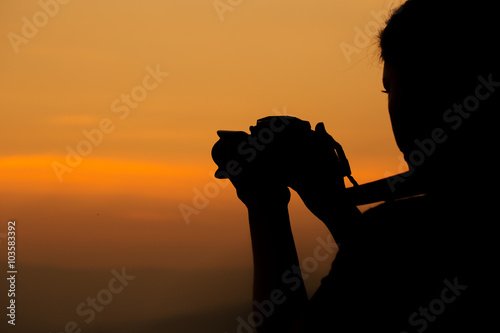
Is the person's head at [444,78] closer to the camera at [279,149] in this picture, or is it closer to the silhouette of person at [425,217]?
the silhouette of person at [425,217]

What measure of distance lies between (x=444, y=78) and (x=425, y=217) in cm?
19

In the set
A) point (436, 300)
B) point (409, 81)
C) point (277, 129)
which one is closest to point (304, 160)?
point (277, 129)

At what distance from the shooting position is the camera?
3.21 ft

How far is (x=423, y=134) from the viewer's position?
2.41 ft

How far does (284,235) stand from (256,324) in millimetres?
144

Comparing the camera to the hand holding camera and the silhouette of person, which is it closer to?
the hand holding camera

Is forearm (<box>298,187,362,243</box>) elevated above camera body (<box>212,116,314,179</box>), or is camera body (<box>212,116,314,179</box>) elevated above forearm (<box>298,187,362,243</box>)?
camera body (<box>212,116,314,179</box>)

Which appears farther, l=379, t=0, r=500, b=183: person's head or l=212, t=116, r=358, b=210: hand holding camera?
l=212, t=116, r=358, b=210: hand holding camera

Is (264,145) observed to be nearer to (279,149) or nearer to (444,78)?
(279,149)

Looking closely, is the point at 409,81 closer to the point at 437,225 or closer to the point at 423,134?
the point at 423,134

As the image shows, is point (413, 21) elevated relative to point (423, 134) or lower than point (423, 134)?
elevated

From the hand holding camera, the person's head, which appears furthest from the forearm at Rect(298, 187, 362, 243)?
the person's head

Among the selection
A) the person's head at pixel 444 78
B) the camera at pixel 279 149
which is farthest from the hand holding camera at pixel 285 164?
Answer: the person's head at pixel 444 78

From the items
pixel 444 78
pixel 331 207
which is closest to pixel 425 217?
pixel 444 78
